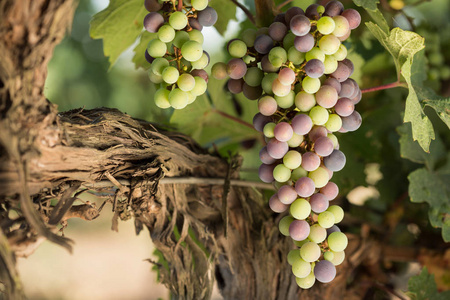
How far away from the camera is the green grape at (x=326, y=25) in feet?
1.28

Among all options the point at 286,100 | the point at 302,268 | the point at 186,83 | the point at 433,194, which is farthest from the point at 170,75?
the point at 433,194

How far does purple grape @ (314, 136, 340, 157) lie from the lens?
0.39 m

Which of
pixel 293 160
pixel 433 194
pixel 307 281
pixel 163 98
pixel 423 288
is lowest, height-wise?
pixel 423 288

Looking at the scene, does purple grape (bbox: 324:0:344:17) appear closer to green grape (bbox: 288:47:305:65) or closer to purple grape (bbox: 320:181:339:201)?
green grape (bbox: 288:47:305:65)

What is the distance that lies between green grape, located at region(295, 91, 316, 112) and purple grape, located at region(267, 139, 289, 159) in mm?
41

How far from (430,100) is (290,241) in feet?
0.84

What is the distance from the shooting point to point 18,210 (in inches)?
13.5

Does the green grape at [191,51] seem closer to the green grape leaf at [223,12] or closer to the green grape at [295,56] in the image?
the green grape at [295,56]

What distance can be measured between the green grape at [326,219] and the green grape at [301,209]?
2 cm

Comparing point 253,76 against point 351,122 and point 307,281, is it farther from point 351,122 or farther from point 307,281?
point 307,281

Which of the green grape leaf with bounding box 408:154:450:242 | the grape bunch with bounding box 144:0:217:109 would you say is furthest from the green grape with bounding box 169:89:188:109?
the green grape leaf with bounding box 408:154:450:242

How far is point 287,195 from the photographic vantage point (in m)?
0.40

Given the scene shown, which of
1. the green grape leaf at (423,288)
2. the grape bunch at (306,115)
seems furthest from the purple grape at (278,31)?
the green grape leaf at (423,288)

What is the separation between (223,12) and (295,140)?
0.85 ft
